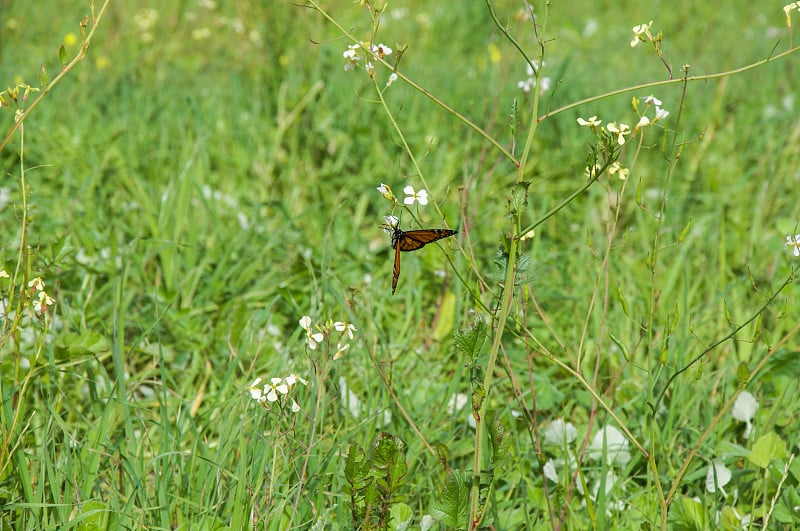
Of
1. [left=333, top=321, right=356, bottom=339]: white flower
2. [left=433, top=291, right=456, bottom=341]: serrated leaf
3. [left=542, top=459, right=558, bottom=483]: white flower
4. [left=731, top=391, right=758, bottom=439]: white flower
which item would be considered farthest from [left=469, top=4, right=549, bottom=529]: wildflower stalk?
[left=433, top=291, right=456, bottom=341]: serrated leaf

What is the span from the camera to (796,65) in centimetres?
452

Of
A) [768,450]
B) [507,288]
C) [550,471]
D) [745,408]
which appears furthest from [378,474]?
[745,408]

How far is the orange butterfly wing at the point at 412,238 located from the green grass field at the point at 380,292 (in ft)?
0.34

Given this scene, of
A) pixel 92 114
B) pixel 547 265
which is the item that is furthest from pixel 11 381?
pixel 92 114

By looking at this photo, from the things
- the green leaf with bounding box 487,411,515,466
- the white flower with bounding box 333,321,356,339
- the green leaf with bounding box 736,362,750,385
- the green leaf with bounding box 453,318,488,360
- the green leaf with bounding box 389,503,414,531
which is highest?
the green leaf with bounding box 736,362,750,385

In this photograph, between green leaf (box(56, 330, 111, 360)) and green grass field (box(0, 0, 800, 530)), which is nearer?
green grass field (box(0, 0, 800, 530))

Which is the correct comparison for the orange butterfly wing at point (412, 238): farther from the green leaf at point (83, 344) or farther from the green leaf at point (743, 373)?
the green leaf at point (83, 344)

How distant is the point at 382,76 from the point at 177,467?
8.17 ft

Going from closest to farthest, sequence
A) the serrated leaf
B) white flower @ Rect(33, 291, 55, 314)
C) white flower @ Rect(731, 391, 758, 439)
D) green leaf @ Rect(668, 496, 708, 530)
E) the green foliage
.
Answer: the green foliage
white flower @ Rect(33, 291, 55, 314)
green leaf @ Rect(668, 496, 708, 530)
white flower @ Rect(731, 391, 758, 439)
the serrated leaf

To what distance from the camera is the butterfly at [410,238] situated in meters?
1.21

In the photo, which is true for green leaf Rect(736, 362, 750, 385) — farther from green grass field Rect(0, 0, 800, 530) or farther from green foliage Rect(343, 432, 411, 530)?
green foliage Rect(343, 432, 411, 530)

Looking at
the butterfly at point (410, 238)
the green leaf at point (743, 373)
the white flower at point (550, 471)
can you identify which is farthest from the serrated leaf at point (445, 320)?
the green leaf at point (743, 373)

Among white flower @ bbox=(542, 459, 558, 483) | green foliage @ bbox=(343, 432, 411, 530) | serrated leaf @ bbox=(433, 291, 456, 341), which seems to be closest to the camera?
green foliage @ bbox=(343, 432, 411, 530)

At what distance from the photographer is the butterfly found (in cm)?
121
